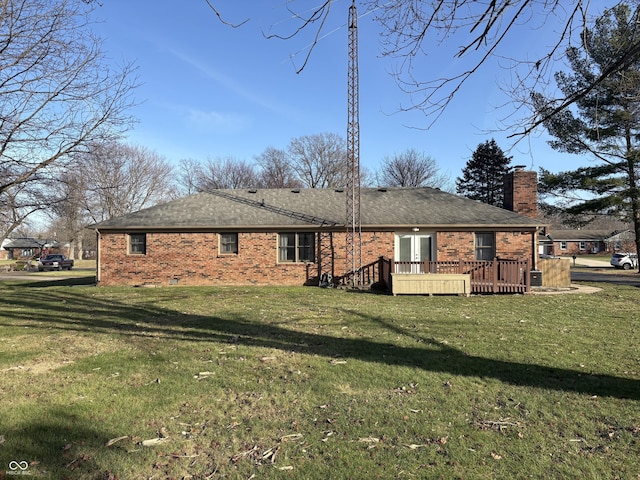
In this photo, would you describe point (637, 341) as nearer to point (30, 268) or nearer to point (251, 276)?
point (251, 276)

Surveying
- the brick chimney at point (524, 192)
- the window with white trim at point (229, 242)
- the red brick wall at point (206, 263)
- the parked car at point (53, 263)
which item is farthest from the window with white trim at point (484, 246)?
the parked car at point (53, 263)

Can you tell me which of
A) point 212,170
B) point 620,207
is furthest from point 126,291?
point 212,170

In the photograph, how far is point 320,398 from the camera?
4.44m

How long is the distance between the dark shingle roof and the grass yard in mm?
8314

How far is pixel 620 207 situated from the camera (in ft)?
82.5

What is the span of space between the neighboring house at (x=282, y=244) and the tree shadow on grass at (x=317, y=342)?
224 inches

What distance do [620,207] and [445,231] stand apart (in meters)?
16.1

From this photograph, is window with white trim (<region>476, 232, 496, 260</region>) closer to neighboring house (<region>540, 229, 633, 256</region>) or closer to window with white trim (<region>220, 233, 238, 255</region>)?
window with white trim (<region>220, 233, 238, 255</region>)

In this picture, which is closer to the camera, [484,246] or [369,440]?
[369,440]

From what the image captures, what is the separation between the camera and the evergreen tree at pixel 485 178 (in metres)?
48.9

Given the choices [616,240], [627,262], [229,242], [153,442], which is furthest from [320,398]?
[616,240]

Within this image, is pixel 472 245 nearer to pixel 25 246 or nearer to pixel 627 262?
pixel 627 262

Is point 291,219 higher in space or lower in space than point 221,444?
higher

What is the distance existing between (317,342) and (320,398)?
249cm
